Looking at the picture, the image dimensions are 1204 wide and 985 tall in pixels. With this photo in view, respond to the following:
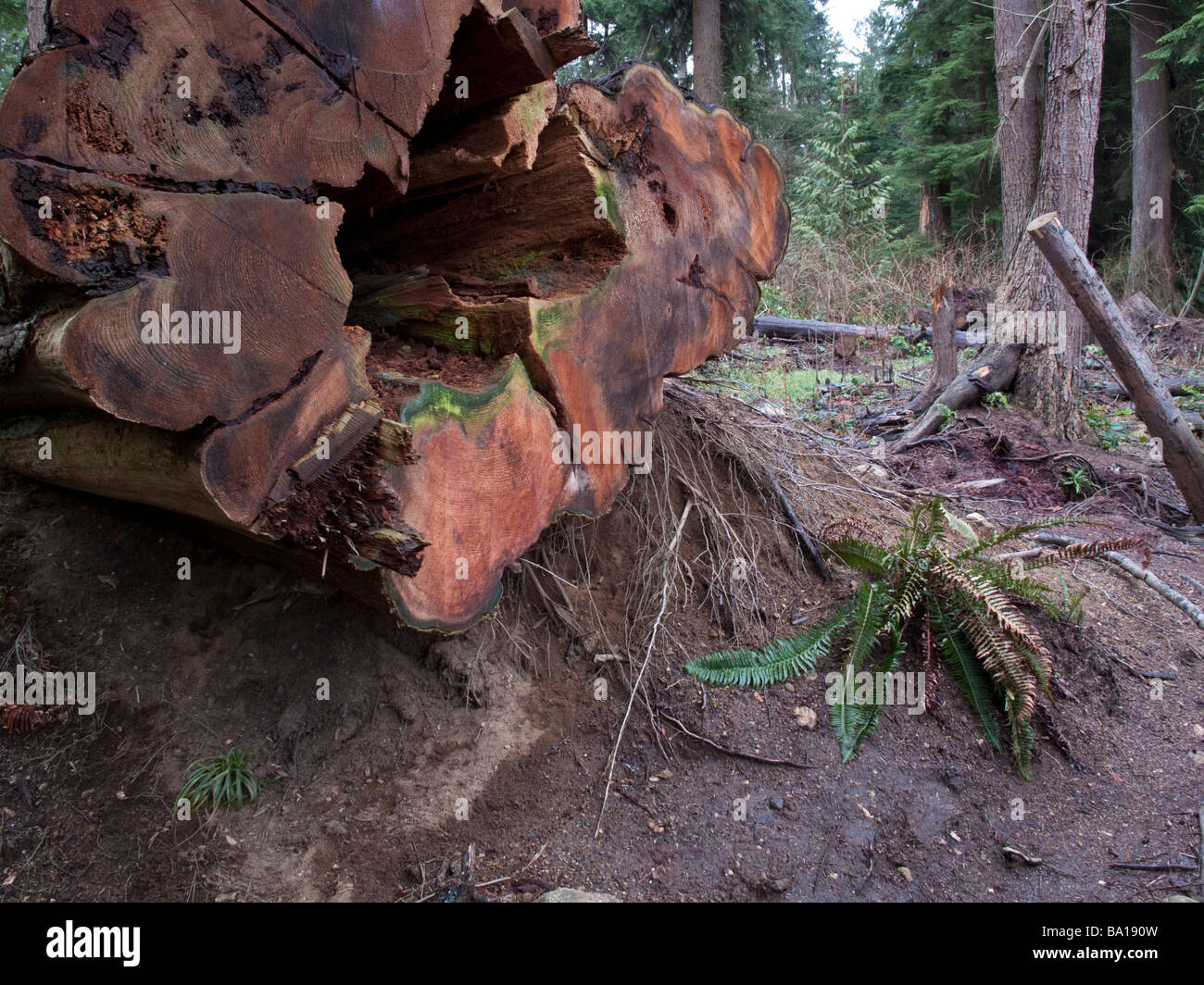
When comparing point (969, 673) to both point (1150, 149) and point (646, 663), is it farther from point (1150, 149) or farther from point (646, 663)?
point (1150, 149)

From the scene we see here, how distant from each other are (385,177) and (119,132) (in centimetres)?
61

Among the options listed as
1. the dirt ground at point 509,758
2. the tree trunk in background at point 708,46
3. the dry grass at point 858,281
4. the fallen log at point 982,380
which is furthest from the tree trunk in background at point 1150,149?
the dirt ground at point 509,758

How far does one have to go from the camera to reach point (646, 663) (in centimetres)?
288

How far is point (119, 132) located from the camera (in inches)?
60.5

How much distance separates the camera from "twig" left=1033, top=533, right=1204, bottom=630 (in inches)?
147

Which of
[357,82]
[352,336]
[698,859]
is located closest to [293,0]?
[357,82]

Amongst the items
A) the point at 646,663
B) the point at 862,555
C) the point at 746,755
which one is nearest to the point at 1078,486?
the point at 862,555

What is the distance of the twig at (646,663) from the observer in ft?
8.45

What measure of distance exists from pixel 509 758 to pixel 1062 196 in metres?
6.32

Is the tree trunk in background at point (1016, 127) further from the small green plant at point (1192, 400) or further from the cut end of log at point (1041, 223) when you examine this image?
the cut end of log at point (1041, 223)

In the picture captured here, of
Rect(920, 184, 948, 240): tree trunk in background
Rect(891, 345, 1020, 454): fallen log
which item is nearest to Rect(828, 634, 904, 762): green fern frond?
Rect(891, 345, 1020, 454): fallen log

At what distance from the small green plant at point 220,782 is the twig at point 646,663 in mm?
→ 1046

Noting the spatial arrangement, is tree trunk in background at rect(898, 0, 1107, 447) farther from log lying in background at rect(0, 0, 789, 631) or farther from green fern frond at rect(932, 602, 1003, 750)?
log lying in background at rect(0, 0, 789, 631)

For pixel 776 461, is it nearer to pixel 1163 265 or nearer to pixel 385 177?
pixel 385 177
